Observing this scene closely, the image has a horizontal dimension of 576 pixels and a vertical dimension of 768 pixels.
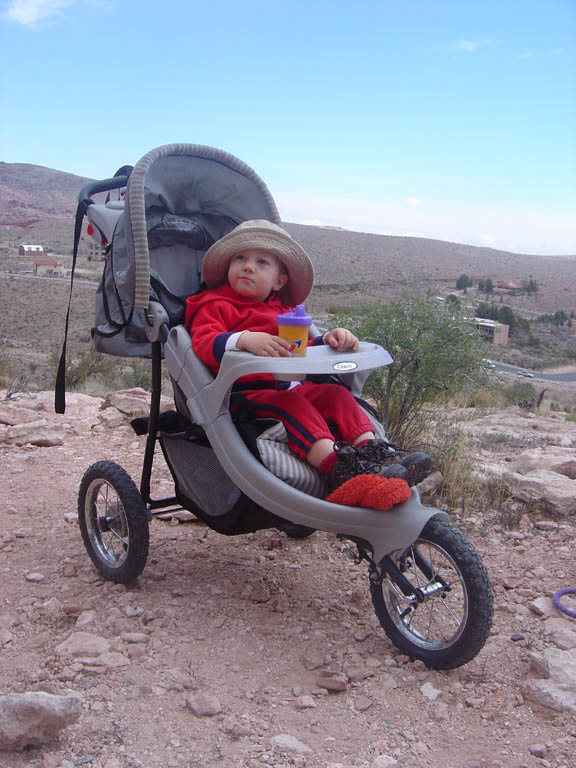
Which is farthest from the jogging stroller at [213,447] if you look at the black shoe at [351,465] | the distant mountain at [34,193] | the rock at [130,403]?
the distant mountain at [34,193]

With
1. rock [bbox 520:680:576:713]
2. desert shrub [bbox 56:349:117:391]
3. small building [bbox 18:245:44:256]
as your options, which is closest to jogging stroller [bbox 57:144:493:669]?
rock [bbox 520:680:576:713]

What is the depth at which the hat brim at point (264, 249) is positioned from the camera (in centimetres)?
332

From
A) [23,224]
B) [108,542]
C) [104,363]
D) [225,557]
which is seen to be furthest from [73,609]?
[23,224]

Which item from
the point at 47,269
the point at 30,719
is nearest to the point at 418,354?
the point at 30,719

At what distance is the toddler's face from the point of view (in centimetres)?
333

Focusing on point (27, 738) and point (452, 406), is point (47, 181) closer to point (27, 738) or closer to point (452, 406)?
point (452, 406)

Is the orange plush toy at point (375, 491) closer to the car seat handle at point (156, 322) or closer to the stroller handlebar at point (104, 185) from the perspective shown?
the car seat handle at point (156, 322)

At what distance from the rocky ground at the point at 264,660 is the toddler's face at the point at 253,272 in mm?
1413

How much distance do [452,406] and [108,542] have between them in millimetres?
8144

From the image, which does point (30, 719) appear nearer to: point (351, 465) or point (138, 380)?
point (351, 465)

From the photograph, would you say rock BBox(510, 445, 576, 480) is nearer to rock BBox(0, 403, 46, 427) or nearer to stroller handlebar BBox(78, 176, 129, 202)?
stroller handlebar BBox(78, 176, 129, 202)

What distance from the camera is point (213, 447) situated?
298 cm

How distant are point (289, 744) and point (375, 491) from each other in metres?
0.86

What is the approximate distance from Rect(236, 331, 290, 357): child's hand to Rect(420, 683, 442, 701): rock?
1322mm
